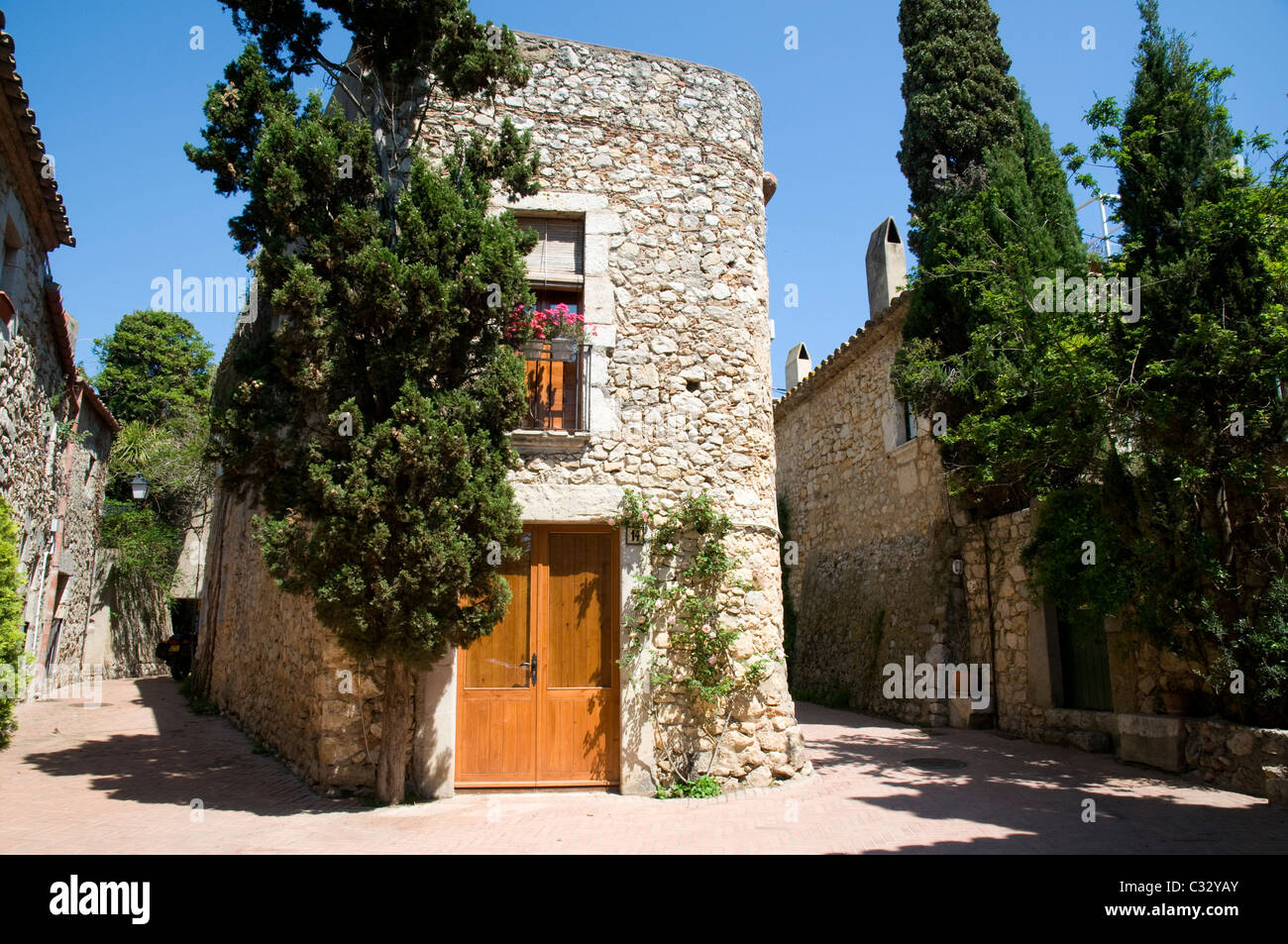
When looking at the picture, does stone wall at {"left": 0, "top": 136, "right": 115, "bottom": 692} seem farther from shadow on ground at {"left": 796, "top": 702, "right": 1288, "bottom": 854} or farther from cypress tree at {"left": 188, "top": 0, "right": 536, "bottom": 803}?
shadow on ground at {"left": 796, "top": 702, "right": 1288, "bottom": 854}

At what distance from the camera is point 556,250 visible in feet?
26.3

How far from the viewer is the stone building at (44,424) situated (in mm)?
8109

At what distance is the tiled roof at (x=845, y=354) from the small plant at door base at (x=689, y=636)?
7.17 m

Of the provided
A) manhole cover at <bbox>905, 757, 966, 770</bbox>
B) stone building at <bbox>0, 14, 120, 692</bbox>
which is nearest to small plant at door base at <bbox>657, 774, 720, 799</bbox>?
manhole cover at <bbox>905, 757, 966, 770</bbox>

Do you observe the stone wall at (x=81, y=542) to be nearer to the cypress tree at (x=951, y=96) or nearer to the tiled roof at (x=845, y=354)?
the tiled roof at (x=845, y=354)

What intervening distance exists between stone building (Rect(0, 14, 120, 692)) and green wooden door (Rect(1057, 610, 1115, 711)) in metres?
11.6

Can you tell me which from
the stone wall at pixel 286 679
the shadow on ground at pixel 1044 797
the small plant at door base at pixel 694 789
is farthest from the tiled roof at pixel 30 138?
the shadow on ground at pixel 1044 797

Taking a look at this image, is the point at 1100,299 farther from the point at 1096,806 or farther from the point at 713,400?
the point at 1096,806

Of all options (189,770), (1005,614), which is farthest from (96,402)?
(1005,614)

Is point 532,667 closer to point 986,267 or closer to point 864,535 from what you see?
point 986,267

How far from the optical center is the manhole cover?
8.45m

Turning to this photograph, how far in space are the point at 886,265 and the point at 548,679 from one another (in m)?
11.4

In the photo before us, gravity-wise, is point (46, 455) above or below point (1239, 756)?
above
